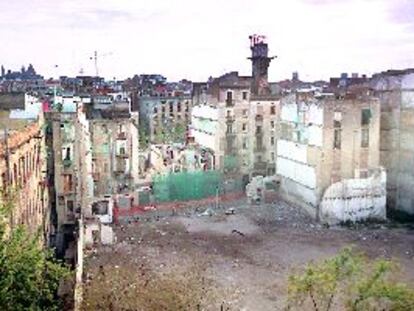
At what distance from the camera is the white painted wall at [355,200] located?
148 feet

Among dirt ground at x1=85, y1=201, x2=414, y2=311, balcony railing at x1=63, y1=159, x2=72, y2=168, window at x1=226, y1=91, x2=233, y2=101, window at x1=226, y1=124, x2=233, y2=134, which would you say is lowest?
dirt ground at x1=85, y1=201, x2=414, y2=311

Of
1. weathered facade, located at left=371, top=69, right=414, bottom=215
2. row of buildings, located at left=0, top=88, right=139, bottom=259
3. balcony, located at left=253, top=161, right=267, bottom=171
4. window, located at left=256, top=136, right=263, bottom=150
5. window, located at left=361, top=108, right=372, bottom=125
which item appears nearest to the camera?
row of buildings, located at left=0, top=88, right=139, bottom=259

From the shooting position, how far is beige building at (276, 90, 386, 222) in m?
45.0

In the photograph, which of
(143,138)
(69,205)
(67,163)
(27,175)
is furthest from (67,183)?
(143,138)

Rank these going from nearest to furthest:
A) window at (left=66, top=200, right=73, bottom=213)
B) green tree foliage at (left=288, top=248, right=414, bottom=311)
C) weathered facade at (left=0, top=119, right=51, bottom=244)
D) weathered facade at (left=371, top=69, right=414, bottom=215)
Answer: green tree foliage at (left=288, top=248, right=414, bottom=311)
weathered facade at (left=0, top=119, right=51, bottom=244)
window at (left=66, top=200, right=73, bottom=213)
weathered facade at (left=371, top=69, right=414, bottom=215)

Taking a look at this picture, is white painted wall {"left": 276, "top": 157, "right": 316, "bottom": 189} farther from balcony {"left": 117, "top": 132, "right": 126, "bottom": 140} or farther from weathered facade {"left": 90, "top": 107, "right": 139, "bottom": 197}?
balcony {"left": 117, "top": 132, "right": 126, "bottom": 140}

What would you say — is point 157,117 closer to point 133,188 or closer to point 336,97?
point 133,188

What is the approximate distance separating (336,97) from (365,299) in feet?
98.8

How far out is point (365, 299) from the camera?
17.1 meters

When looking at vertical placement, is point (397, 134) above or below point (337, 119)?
below

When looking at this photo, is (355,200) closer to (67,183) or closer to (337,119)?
(337,119)

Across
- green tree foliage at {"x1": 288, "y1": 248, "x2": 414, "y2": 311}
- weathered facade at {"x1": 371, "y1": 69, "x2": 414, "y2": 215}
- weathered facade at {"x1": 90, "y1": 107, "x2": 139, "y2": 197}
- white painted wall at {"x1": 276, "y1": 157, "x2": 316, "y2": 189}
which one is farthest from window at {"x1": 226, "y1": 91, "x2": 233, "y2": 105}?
green tree foliage at {"x1": 288, "y1": 248, "x2": 414, "y2": 311}

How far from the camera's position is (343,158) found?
45.7 metres

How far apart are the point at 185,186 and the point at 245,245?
14421mm
